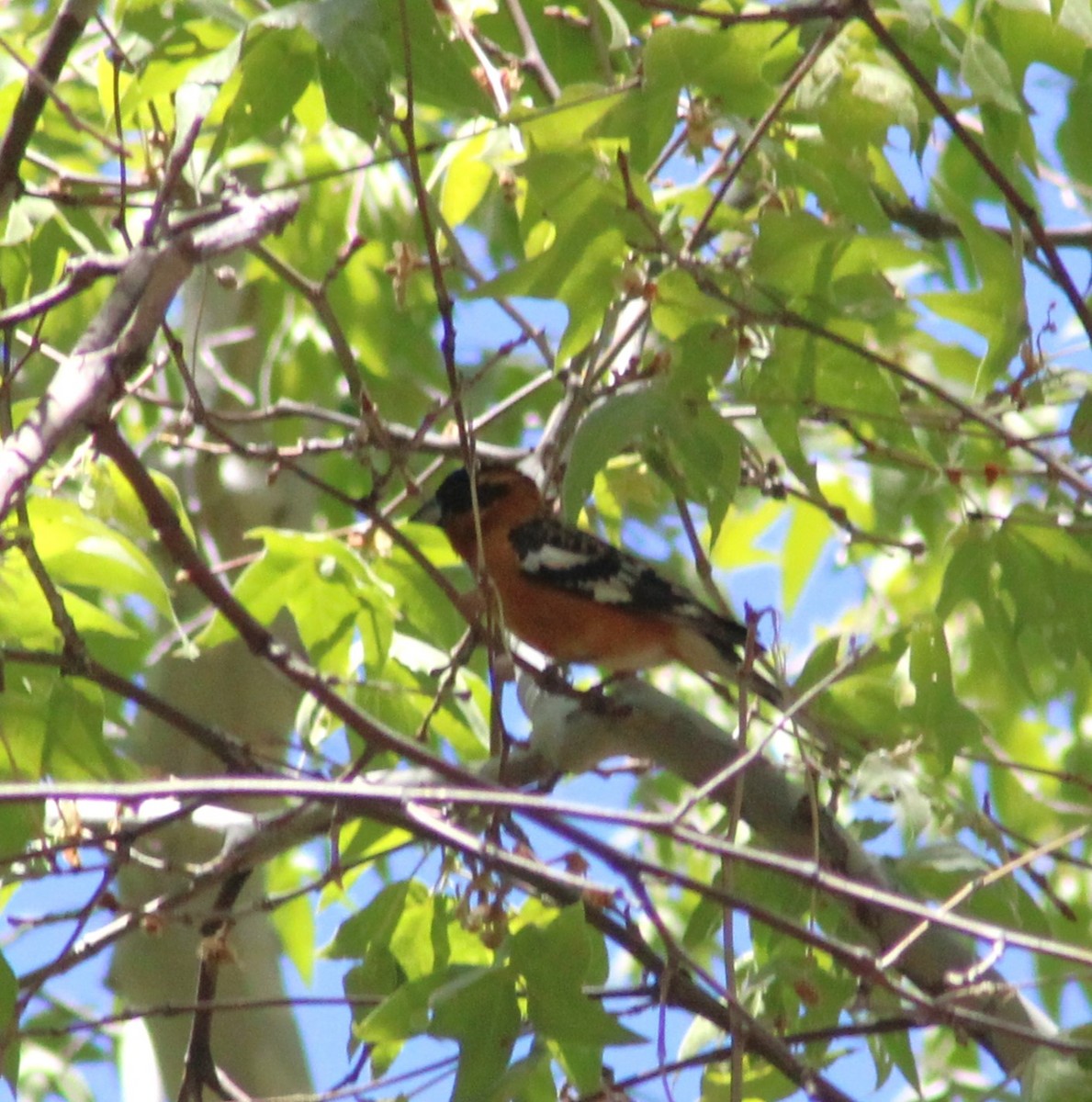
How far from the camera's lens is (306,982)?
4.73 meters

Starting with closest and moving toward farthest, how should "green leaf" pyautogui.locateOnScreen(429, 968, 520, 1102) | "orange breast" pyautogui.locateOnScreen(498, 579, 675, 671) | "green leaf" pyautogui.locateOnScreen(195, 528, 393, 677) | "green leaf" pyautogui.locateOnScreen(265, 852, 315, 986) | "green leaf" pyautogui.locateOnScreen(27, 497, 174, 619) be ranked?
1. "green leaf" pyautogui.locateOnScreen(429, 968, 520, 1102)
2. "green leaf" pyautogui.locateOnScreen(27, 497, 174, 619)
3. "green leaf" pyautogui.locateOnScreen(195, 528, 393, 677)
4. "orange breast" pyautogui.locateOnScreen(498, 579, 675, 671)
5. "green leaf" pyautogui.locateOnScreen(265, 852, 315, 986)

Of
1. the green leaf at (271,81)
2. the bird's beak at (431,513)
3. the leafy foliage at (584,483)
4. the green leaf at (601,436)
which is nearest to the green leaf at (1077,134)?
the leafy foliage at (584,483)

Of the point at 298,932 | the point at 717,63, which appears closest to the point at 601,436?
the point at 717,63

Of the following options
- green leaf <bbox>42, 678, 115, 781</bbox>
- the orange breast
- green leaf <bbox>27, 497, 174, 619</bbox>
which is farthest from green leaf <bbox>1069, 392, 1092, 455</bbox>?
the orange breast

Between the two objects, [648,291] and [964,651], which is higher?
[648,291]

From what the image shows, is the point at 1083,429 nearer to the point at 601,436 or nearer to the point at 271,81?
the point at 601,436

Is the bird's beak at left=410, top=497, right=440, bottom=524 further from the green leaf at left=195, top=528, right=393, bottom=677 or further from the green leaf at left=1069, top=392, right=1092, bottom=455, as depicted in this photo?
the green leaf at left=1069, top=392, right=1092, bottom=455

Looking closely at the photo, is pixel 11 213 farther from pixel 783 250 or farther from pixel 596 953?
pixel 596 953

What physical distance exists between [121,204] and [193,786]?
Answer: 3.66ft

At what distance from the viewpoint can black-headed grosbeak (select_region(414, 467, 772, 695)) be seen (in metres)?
4.24

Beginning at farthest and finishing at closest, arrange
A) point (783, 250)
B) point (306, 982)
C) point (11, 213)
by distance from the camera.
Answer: point (306, 982) < point (11, 213) < point (783, 250)

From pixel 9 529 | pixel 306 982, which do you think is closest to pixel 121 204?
pixel 9 529

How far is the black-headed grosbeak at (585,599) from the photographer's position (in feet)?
13.9

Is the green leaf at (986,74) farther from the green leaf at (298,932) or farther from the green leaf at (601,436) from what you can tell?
the green leaf at (298,932)
